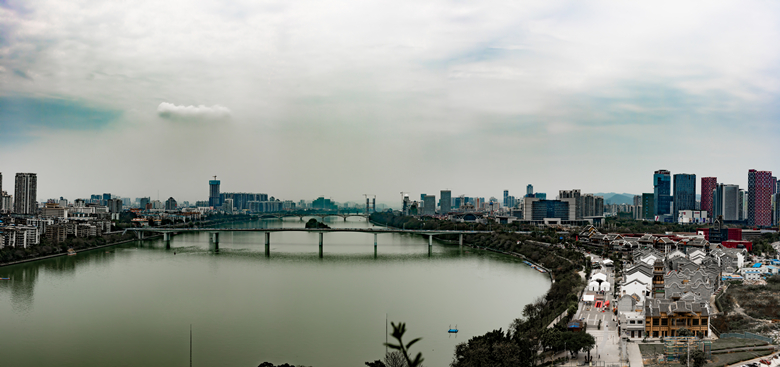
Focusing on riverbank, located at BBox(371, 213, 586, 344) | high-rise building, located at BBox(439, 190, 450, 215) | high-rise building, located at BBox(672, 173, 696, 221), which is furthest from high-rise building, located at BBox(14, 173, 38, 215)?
high-rise building, located at BBox(439, 190, 450, 215)

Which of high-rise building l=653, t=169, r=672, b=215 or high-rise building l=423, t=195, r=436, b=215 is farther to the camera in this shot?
high-rise building l=423, t=195, r=436, b=215

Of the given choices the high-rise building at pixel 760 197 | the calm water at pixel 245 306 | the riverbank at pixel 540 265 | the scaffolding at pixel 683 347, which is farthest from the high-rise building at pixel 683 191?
the scaffolding at pixel 683 347

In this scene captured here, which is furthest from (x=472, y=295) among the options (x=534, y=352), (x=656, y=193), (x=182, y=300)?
(x=656, y=193)

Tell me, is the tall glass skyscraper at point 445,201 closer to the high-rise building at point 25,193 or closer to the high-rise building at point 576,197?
the high-rise building at point 576,197

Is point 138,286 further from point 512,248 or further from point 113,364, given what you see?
point 512,248

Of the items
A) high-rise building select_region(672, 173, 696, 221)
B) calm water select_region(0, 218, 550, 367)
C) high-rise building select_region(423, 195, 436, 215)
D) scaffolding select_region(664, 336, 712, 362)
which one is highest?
high-rise building select_region(672, 173, 696, 221)

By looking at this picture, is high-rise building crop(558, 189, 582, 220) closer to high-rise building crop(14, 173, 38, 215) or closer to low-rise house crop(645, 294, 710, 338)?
low-rise house crop(645, 294, 710, 338)
